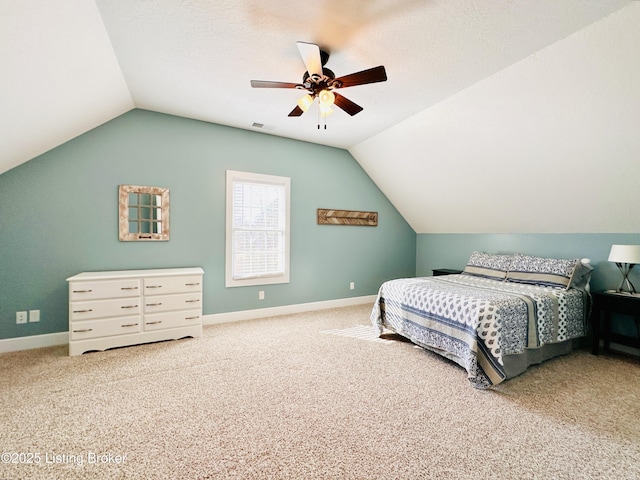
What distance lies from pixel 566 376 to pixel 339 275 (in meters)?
3.13

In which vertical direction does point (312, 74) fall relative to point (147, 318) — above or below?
above

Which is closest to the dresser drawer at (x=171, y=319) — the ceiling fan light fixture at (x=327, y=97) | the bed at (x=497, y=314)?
the bed at (x=497, y=314)

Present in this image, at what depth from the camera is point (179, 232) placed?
3.72 metres

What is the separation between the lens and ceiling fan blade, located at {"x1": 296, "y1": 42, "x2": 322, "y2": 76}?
6.45 feet

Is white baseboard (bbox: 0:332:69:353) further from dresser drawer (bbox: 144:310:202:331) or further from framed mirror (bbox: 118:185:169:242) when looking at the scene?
framed mirror (bbox: 118:185:169:242)

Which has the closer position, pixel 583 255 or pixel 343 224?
pixel 583 255

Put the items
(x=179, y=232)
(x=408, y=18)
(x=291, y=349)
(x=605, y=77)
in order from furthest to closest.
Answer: (x=179, y=232) → (x=291, y=349) → (x=605, y=77) → (x=408, y=18)

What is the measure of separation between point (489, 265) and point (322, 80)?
341cm

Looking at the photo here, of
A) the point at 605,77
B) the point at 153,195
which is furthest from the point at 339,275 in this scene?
the point at 605,77

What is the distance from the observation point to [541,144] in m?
2.98

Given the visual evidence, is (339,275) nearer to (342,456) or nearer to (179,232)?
(179,232)

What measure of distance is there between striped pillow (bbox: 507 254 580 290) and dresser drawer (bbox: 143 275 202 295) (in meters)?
3.98

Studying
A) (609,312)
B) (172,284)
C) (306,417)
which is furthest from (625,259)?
(172,284)

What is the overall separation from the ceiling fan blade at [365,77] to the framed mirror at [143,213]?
2671 millimetres
